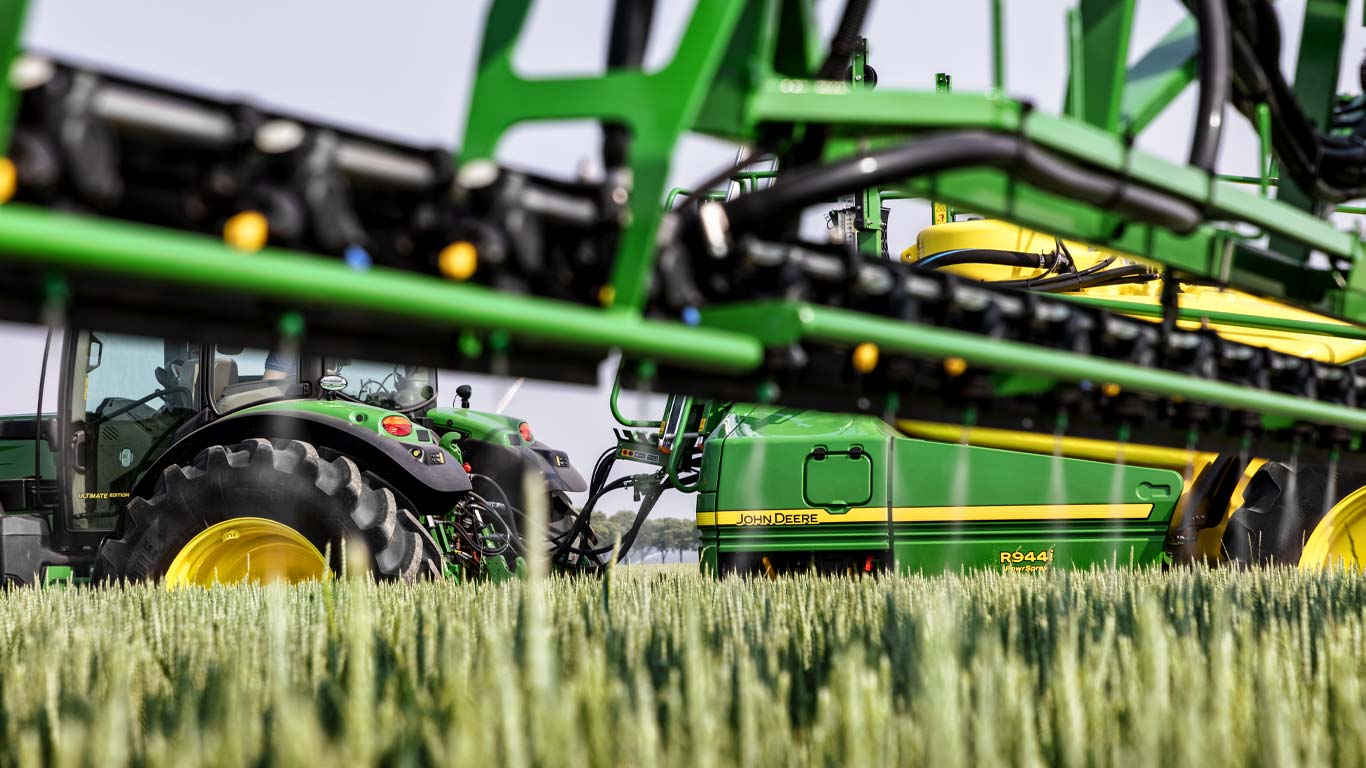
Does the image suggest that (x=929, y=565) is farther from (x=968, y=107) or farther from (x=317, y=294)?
(x=317, y=294)

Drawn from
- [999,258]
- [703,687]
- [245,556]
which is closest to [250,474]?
[245,556]

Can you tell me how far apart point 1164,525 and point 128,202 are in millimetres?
5468

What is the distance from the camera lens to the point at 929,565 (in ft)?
20.9

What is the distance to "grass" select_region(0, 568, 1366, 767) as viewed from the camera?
1.79 meters

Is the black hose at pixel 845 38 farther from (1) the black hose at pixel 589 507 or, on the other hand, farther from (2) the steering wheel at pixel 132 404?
(2) the steering wheel at pixel 132 404

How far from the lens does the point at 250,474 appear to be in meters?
6.09

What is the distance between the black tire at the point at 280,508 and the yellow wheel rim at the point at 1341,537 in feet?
14.1

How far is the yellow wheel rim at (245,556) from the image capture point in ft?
20.5

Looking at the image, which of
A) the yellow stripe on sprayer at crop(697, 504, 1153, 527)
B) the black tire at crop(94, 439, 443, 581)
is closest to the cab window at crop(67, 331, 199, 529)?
the black tire at crop(94, 439, 443, 581)

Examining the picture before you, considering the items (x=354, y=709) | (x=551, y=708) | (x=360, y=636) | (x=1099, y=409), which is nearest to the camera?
(x=551, y=708)

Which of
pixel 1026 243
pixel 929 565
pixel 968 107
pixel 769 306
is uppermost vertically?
pixel 1026 243

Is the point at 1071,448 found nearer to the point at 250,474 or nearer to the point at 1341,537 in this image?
the point at 1341,537

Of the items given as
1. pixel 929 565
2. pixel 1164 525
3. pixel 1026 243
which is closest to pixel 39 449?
pixel 929 565

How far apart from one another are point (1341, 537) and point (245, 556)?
5.67m
